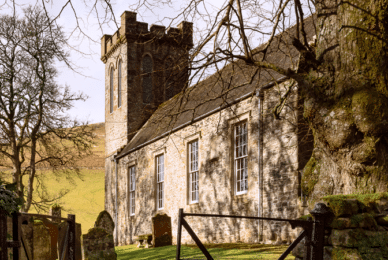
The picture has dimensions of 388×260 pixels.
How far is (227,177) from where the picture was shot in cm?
1667

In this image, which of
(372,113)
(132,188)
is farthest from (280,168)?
(132,188)

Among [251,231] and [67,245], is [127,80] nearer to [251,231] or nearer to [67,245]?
[251,231]

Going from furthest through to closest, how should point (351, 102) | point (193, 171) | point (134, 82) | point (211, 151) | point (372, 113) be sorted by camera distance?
A: point (134, 82)
point (193, 171)
point (211, 151)
point (351, 102)
point (372, 113)

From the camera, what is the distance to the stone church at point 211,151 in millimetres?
13125

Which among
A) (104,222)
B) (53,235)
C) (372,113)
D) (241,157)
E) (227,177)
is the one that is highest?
(372,113)

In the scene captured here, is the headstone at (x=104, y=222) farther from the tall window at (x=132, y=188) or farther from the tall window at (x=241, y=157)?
the tall window at (x=132, y=188)

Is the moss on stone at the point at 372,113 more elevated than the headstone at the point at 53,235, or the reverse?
the moss on stone at the point at 372,113

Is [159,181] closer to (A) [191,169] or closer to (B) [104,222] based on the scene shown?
(A) [191,169]

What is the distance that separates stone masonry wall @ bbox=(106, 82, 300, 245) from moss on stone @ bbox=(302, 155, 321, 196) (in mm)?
2361

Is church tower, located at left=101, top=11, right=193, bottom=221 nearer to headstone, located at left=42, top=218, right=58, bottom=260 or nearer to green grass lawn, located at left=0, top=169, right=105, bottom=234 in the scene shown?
headstone, located at left=42, top=218, right=58, bottom=260

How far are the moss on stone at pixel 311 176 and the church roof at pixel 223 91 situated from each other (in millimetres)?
2661

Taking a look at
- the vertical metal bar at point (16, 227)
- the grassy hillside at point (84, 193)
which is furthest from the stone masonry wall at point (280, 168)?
the grassy hillside at point (84, 193)

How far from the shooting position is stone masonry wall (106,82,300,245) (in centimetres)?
1354

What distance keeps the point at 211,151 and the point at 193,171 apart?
1.98m
